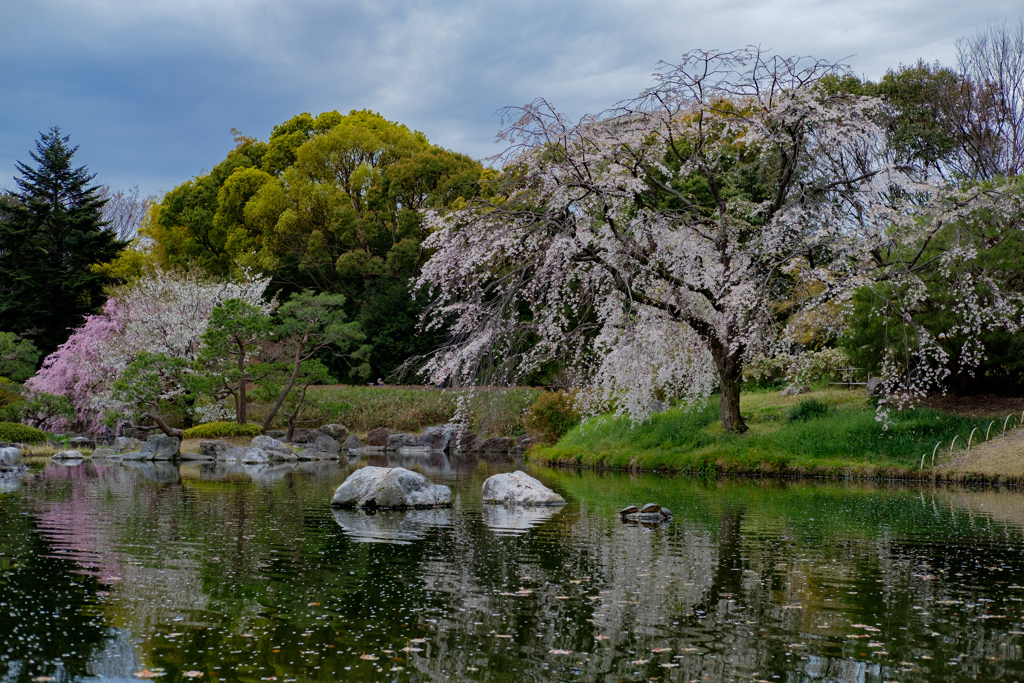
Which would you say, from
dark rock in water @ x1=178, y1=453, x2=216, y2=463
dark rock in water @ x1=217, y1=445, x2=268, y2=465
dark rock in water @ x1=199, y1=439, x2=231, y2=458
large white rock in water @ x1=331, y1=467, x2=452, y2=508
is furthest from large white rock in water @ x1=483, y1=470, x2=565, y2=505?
dark rock in water @ x1=199, y1=439, x2=231, y2=458

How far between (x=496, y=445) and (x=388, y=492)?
18.4 metres

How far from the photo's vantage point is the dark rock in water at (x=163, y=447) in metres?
25.8

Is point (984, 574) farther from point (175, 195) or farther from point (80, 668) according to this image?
point (175, 195)

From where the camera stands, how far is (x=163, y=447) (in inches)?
1022

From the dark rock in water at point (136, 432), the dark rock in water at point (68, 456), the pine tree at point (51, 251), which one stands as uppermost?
the pine tree at point (51, 251)

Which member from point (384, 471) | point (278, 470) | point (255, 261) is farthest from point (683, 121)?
point (255, 261)

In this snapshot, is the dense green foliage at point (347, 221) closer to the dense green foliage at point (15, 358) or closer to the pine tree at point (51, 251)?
the pine tree at point (51, 251)

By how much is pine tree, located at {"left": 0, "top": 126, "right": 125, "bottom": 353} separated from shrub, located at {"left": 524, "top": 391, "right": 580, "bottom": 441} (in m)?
24.1

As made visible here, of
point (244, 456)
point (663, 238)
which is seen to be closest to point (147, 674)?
point (663, 238)

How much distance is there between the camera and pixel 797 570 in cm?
872

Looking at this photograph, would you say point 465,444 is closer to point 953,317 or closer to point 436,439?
point 436,439

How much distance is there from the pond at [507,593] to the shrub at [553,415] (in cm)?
1449

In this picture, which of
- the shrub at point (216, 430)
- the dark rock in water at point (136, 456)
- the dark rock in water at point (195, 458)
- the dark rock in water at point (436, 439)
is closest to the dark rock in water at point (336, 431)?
the dark rock in water at point (436, 439)

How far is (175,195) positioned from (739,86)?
4028cm
